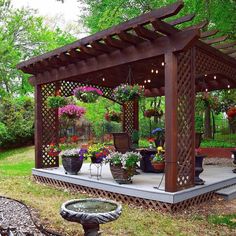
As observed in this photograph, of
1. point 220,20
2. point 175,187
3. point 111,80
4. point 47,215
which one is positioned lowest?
point 47,215

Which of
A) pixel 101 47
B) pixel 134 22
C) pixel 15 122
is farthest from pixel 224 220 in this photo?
pixel 15 122

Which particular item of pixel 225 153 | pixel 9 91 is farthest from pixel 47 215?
pixel 9 91

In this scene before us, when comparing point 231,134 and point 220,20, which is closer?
point 220,20

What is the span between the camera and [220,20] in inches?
338

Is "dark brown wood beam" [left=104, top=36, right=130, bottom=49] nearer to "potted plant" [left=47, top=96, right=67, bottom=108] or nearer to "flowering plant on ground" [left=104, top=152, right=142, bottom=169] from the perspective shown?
"flowering plant on ground" [left=104, top=152, right=142, bottom=169]

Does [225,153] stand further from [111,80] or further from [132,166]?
[132,166]

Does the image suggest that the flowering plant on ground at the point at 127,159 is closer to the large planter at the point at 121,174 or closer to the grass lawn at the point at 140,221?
the large planter at the point at 121,174

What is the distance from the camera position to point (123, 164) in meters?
5.54

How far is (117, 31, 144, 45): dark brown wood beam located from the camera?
17.1ft

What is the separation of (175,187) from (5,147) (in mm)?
11651

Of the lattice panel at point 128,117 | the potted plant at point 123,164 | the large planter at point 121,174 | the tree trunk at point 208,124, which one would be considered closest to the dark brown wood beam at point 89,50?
the potted plant at point 123,164

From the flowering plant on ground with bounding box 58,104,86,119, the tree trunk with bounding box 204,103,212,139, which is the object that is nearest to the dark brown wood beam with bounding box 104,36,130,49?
the flowering plant on ground with bounding box 58,104,86,119

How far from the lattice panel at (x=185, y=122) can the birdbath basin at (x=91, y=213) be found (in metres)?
2.26

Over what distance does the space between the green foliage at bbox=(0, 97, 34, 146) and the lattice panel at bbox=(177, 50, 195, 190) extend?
431 inches
